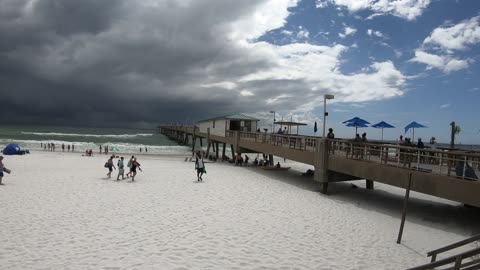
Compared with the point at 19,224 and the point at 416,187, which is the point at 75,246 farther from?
the point at 416,187

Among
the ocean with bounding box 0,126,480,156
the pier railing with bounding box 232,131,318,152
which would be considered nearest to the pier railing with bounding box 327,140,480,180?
the pier railing with bounding box 232,131,318,152

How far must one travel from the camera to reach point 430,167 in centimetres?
1109

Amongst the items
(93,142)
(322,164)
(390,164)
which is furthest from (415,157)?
(93,142)

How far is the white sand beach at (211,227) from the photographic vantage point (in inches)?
263

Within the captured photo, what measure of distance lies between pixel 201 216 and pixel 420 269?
718cm

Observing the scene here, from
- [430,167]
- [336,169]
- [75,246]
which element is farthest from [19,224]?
[430,167]

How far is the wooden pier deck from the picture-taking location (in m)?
9.24

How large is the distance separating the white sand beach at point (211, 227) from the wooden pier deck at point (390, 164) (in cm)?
134

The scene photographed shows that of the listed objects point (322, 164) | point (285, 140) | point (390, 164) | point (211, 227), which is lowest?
point (211, 227)

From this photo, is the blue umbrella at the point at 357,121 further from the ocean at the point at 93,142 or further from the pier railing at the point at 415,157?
the ocean at the point at 93,142

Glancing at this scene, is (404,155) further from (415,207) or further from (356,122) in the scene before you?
(356,122)

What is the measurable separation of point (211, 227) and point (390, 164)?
302 inches

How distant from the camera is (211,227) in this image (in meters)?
8.85

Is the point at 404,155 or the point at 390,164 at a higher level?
the point at 404,155
